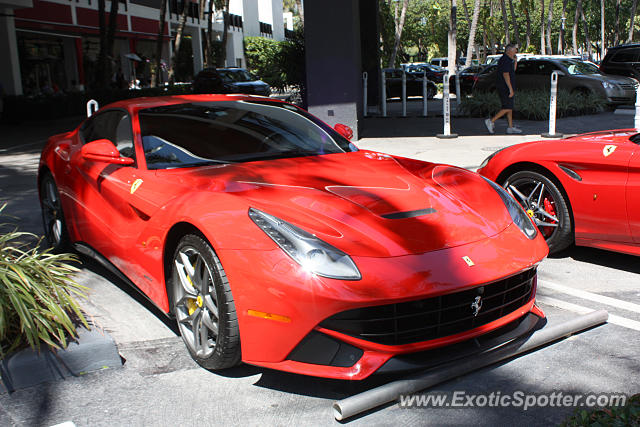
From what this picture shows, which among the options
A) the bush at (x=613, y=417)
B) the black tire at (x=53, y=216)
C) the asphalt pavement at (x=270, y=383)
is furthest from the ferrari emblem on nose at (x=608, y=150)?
the black tire at (x=53, y=216)

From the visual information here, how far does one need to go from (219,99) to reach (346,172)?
1366mm

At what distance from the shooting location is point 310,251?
3.00 meters

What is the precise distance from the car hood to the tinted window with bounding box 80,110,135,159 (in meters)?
0.86

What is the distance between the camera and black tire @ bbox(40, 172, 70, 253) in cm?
529

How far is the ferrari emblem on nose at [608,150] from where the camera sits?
4.89 metres

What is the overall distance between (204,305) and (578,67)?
20.1 meters

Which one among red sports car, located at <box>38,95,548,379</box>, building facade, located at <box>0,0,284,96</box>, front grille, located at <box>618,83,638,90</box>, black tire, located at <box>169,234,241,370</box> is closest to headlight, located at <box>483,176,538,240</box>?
red sports car, located at <box>38,95,548,379</box>

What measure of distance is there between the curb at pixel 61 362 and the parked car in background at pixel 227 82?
24.1 metres

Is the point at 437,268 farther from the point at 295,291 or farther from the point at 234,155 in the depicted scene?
the point at 234,155

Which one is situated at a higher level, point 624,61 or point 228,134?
point 624,61

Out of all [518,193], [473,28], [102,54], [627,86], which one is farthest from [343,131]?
[473,28]

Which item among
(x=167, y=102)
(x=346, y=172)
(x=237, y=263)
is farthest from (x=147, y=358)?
(x=167, y=102)

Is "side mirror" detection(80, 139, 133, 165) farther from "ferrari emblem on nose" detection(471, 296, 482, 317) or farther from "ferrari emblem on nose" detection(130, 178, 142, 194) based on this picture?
"ferrari emblem on nose" detection(471, 296, 482, 317)

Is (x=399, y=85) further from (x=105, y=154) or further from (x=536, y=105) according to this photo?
(x=105, y=154)
